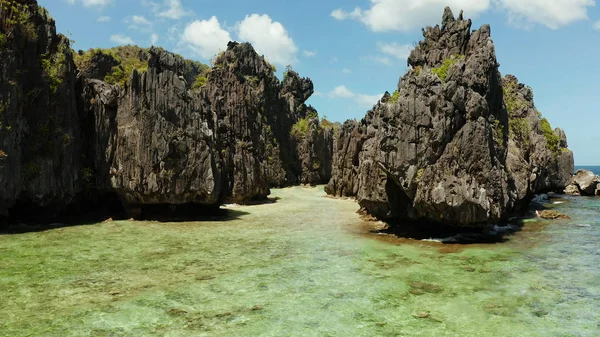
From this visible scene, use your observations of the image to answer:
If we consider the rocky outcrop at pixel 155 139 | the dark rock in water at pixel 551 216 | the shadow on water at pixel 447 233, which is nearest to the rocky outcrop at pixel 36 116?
the rocky outcrop at pixel 155 139

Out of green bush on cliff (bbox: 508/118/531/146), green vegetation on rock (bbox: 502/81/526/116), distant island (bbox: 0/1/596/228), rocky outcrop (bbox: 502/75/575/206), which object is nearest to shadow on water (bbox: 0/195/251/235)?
distant island (bbox: 0/1/596/228)

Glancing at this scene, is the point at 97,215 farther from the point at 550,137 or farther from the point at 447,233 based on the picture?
the point at 550,137

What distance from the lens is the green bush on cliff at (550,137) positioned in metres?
52.9

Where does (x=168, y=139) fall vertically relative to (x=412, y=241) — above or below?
Result: above

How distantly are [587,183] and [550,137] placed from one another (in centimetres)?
904

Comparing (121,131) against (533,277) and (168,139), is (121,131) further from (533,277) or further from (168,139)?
(533,277)

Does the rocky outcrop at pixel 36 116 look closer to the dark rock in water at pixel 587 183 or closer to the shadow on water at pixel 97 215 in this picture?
the shadow on water at pixel 97 215

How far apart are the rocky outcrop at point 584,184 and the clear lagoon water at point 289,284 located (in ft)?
117

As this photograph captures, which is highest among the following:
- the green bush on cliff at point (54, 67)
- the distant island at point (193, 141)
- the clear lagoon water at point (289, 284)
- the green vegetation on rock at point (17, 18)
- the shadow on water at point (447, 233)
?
the green vegetation on rock at point (17, 18)

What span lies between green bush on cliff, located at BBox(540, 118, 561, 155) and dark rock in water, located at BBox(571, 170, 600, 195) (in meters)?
6.92

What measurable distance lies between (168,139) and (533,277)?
23.7 metres

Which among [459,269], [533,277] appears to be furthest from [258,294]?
[533,277]

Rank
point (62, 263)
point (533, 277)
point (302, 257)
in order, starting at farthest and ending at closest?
point (302, 257)
point (62, 263)
point (533, 277)

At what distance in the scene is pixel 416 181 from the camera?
23.0 metres
